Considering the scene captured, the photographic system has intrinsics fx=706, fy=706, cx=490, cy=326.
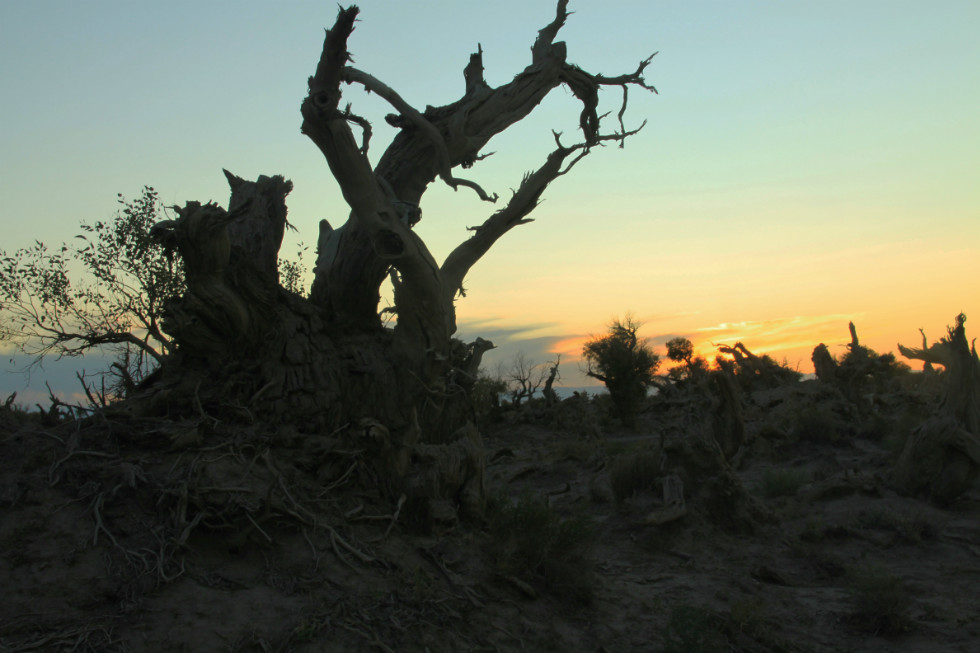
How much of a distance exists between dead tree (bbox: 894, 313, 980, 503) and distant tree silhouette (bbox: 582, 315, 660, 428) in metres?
9.62

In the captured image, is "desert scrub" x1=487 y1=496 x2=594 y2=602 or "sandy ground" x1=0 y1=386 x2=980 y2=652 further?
"desert scrub" x1=487 y1=496 x2=594 y2=602

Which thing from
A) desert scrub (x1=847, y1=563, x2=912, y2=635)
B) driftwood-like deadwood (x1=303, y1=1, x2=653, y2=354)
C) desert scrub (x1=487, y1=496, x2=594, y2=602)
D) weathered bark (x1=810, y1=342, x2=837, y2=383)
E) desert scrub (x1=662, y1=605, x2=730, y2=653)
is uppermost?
driftwood-like deadwood (x1=303, y1=1, x2=653, y2=354)

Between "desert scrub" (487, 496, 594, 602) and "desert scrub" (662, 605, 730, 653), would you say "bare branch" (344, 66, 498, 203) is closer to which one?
"desert scrub" (487, 496, 594, 602)

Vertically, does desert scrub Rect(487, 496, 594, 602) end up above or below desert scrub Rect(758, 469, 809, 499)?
above

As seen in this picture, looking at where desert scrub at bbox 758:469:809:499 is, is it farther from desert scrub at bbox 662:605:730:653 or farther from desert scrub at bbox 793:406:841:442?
desert scrub at bbox 662:605:730:653

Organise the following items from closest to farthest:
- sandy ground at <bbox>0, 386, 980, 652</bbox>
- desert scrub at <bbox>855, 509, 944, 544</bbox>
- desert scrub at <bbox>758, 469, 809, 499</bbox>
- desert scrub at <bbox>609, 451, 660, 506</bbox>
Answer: sandy ground at <bbox>0, 386, 980, 652</bbox>, desert scrub at <bbox>855, 509, 944, 544</bbox>, desert scrub at <bbox>609, 451, 660, 506</bbox>, desert scrub at <bbox>758, 469, 809, 499</bbox>

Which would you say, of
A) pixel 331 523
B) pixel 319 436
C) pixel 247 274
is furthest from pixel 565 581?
pixel 247 274

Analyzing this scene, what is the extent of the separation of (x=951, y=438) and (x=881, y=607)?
5.11 metres

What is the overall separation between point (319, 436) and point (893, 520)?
291 inches

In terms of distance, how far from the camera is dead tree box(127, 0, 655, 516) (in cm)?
588

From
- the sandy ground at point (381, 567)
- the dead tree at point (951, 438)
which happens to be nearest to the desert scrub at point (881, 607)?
the sandy ground at point (381, 567)

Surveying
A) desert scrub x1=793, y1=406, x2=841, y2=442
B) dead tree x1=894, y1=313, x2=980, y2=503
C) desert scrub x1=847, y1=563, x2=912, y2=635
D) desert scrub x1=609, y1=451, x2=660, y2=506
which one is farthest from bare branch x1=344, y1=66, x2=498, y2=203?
desert scrub x1=793, y1=406, x2=841, y2=442

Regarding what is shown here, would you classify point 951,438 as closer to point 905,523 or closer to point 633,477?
point 905,523

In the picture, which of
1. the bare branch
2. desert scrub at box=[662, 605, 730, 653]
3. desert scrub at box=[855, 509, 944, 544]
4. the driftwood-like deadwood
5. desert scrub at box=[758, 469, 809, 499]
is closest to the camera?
desert scrub at box=[662, 605, 730, 653]
